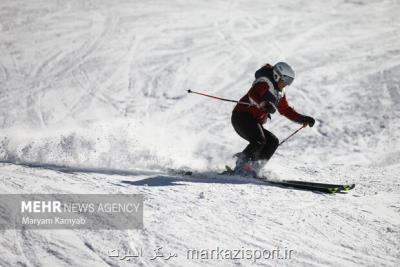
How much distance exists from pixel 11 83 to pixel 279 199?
8.16 metres

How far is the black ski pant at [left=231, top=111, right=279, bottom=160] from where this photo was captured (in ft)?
23.1

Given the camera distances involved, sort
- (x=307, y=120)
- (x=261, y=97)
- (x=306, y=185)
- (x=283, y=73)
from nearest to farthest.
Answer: (x=306, y=185)
(x=283, y=73)
(x=261, y=97)
(x=307, y=120)

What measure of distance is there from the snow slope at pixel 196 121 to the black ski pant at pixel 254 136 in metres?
0.50

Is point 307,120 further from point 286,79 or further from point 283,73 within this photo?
Answer: point 283,73

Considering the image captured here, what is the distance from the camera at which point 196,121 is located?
425 inches

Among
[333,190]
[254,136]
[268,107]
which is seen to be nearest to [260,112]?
[268,107]

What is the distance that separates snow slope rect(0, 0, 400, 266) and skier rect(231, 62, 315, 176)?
45 centimetres

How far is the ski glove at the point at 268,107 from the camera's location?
697 cm

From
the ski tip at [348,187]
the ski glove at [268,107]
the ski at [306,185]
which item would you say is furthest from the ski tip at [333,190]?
the ski glove at [268,107]

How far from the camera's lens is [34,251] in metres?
4.13

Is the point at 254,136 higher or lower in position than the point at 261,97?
lower

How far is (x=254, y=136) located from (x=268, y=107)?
46 cm

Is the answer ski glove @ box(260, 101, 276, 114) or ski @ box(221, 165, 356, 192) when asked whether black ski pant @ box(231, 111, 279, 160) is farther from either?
ski @ box(221, 165, 356, 192)

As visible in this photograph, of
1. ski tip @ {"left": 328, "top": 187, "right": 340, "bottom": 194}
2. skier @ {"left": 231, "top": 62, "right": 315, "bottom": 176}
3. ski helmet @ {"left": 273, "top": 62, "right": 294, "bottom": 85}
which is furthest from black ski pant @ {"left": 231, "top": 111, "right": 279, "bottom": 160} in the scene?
ski tip @ {"left": 328, "top": 187, "right": 340, "bottom": 194}
